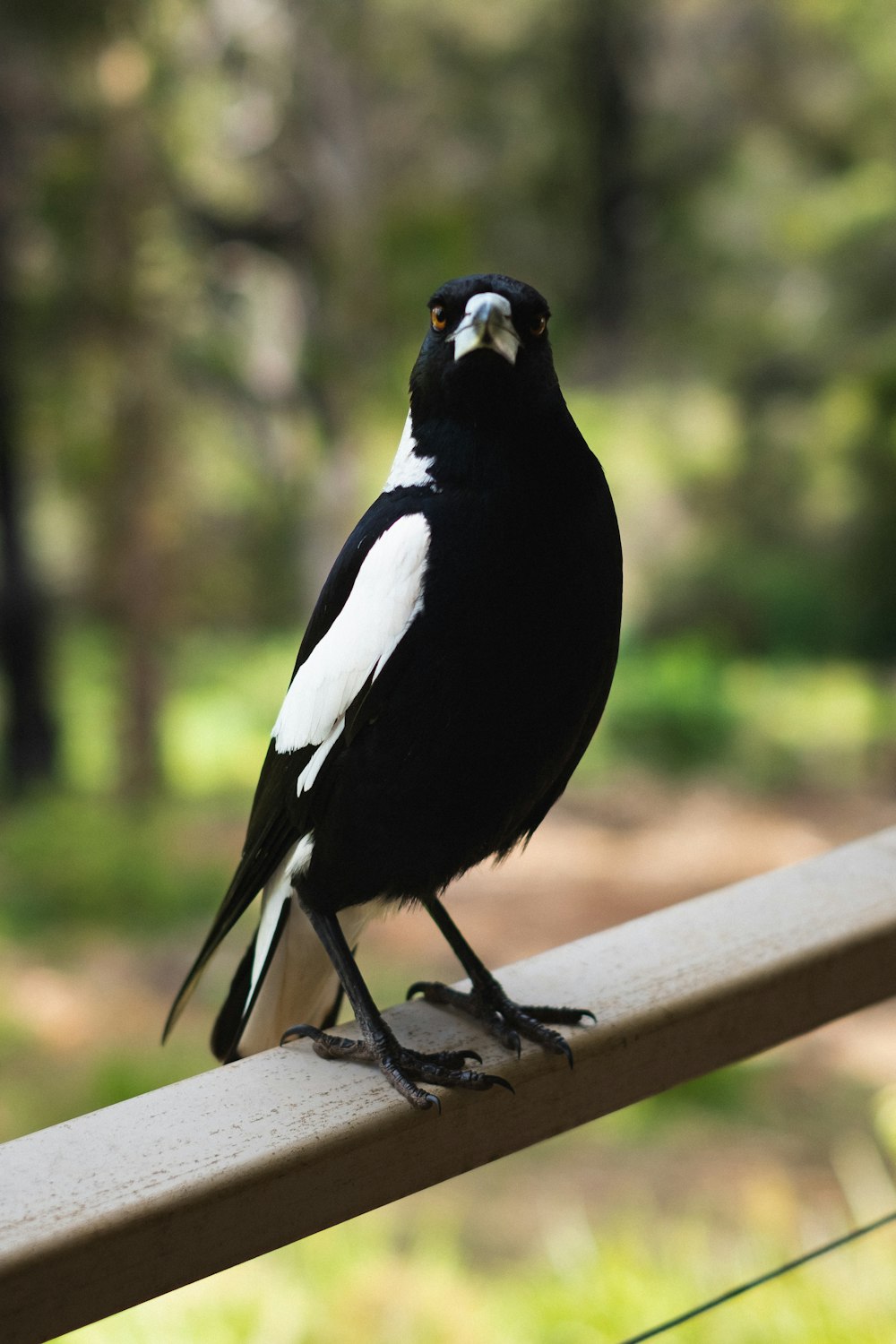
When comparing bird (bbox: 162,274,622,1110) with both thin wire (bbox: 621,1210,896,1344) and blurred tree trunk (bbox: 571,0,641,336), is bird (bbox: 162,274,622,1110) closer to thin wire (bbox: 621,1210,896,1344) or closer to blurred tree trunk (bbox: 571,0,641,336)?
thin wire (bbox: 621,1210,896,1344)

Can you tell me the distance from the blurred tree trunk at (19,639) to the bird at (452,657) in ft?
14.9

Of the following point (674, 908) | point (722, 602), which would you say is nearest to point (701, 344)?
point (722, 602)

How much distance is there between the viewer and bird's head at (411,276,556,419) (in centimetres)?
78

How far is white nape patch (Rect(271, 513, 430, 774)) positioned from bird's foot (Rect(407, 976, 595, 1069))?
0.70ft

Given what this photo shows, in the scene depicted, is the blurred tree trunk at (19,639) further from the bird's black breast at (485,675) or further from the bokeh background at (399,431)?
the bird's black breast at (485,675)

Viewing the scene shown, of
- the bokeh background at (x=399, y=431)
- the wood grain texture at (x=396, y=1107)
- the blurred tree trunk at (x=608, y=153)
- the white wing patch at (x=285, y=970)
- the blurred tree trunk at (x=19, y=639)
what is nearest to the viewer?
the wood grain texture at (x=396, y=1107)

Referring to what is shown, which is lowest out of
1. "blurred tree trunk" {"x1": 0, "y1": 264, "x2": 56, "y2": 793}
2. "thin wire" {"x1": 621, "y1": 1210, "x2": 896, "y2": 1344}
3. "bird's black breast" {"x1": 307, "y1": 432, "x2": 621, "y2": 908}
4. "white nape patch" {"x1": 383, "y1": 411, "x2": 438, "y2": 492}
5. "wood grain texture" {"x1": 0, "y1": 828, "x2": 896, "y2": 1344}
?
"thin wire" {"x1": 621, "y1": 1210, "x2": 896, "y2": 1344}

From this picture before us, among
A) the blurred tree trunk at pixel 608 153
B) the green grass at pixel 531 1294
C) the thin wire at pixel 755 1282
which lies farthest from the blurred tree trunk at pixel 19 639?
the thin wire at pixel 755 1282

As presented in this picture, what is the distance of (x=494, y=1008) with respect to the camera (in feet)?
3.21

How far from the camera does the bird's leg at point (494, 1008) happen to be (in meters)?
0.91

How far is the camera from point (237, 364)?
5254 millimetres

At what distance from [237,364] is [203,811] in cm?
173

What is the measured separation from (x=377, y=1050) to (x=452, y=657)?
273mm

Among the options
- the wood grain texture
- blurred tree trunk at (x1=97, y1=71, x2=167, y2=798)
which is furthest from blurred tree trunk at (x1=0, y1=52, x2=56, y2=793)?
the wood grain texture
